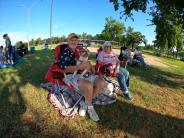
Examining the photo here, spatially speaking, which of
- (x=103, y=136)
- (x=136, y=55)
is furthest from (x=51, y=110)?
(x=136, y=55)

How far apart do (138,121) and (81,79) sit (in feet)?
5.59

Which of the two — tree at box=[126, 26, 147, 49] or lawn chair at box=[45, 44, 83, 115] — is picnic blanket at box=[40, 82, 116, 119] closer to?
lawn chair at box=[45, 44, 83, 115]

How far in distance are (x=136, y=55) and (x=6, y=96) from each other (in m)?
10.3

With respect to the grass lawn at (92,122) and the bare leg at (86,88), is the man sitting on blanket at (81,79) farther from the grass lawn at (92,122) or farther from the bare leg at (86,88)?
the grass lawn at (92,122)

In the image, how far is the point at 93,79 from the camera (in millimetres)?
6918

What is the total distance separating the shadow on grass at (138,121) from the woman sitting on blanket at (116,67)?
0.51 metres

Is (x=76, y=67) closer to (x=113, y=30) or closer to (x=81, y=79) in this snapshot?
(x=81, y=79)

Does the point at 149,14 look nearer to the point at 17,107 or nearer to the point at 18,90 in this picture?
the point at 18,90

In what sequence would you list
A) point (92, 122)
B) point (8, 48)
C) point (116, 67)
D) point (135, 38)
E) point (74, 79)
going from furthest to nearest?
point (135, 38) < point (8, 48) < point (116, 67) < point (74, 79) < point (92, 122)

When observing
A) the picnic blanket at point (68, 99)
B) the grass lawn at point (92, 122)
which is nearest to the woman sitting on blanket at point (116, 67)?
the grass lawn at point (92, 122)

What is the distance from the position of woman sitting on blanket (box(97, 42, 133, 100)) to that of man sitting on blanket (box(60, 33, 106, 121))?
881 mm

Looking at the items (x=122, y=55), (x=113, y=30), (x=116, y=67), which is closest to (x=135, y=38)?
(x=113, y=30)

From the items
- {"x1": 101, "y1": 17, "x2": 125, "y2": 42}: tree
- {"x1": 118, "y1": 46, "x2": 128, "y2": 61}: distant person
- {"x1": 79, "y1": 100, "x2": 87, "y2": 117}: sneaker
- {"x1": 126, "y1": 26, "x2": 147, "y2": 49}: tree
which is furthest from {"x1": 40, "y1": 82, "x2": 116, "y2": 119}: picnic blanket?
{"x1": 101, "y1": 17, "x2": 125, "y2": 42}: tree

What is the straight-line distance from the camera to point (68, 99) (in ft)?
23.2
